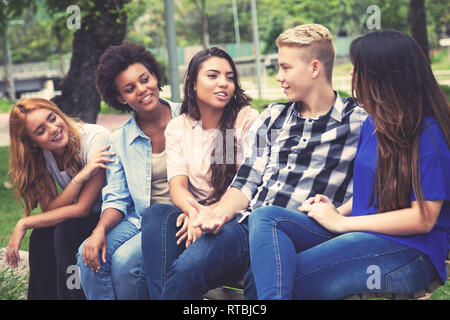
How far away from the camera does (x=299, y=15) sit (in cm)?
1684

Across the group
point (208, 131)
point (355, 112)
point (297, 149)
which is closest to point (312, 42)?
point (355, 112)

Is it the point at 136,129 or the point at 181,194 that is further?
the point at 136,129

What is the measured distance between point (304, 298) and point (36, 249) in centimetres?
158

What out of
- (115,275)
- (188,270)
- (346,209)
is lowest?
(115,275)

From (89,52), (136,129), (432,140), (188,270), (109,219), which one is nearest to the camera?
(432,140)

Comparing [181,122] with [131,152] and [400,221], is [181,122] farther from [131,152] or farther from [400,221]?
[400,221]

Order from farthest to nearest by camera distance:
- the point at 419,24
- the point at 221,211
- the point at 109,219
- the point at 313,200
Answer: the point at 419,24 → the point at 109,219 → the point at 221,211 → the point at 313,200

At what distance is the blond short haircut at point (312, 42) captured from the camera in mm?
2695

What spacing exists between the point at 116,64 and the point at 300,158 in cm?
116

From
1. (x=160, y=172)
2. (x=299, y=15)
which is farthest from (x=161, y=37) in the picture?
(x=160, y=172)

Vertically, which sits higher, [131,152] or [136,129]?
[136,129]

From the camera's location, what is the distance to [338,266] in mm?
2299

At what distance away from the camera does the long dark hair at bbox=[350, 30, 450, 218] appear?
7.55 ft
